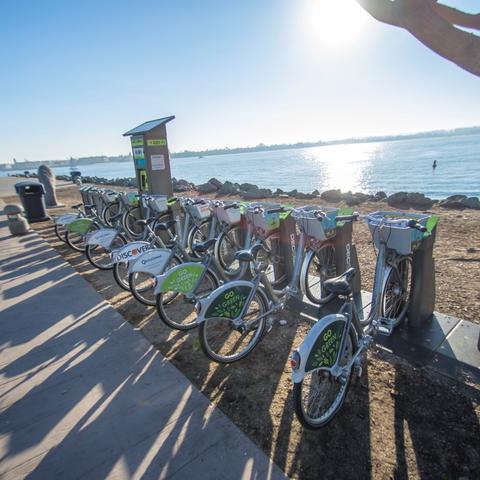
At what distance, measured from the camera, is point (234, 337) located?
3.61m

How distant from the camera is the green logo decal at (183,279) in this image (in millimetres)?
3452

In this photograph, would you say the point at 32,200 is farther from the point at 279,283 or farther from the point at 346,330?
the point at 346,330

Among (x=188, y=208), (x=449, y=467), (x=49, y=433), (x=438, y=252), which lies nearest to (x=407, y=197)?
(x=438, y=252)

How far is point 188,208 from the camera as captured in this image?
18.7 feet

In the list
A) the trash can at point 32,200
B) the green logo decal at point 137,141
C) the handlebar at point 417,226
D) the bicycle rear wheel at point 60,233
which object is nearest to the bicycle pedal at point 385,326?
the handlebar at point 417,226

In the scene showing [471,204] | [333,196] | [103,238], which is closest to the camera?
[103,238]

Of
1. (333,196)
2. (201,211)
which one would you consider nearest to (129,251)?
(201,211)

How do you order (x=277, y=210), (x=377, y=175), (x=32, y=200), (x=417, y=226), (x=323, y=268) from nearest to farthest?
(x=417, y=226)
(x=323, y=268)
(x=277, y=210)
(x=32, y=200)
(x=377, y=175)

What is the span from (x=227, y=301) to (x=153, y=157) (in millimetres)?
4676

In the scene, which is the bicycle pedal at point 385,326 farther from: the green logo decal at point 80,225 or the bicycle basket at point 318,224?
the green logo decal at point 80,225

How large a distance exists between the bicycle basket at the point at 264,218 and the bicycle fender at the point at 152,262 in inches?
47.7

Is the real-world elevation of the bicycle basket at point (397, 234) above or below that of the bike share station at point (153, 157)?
below

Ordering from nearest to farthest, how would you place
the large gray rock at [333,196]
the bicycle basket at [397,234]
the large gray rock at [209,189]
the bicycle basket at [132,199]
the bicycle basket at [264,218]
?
1. the bicycle basket at [397,234]
2. the bicycle basket at [264,218]
3. the bicycle basket at [132,199]
4. the large gray rock at [333,196]
5. the large gray rock at [209,189]

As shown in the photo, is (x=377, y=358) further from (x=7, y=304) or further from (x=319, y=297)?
(x=7, y=304)
